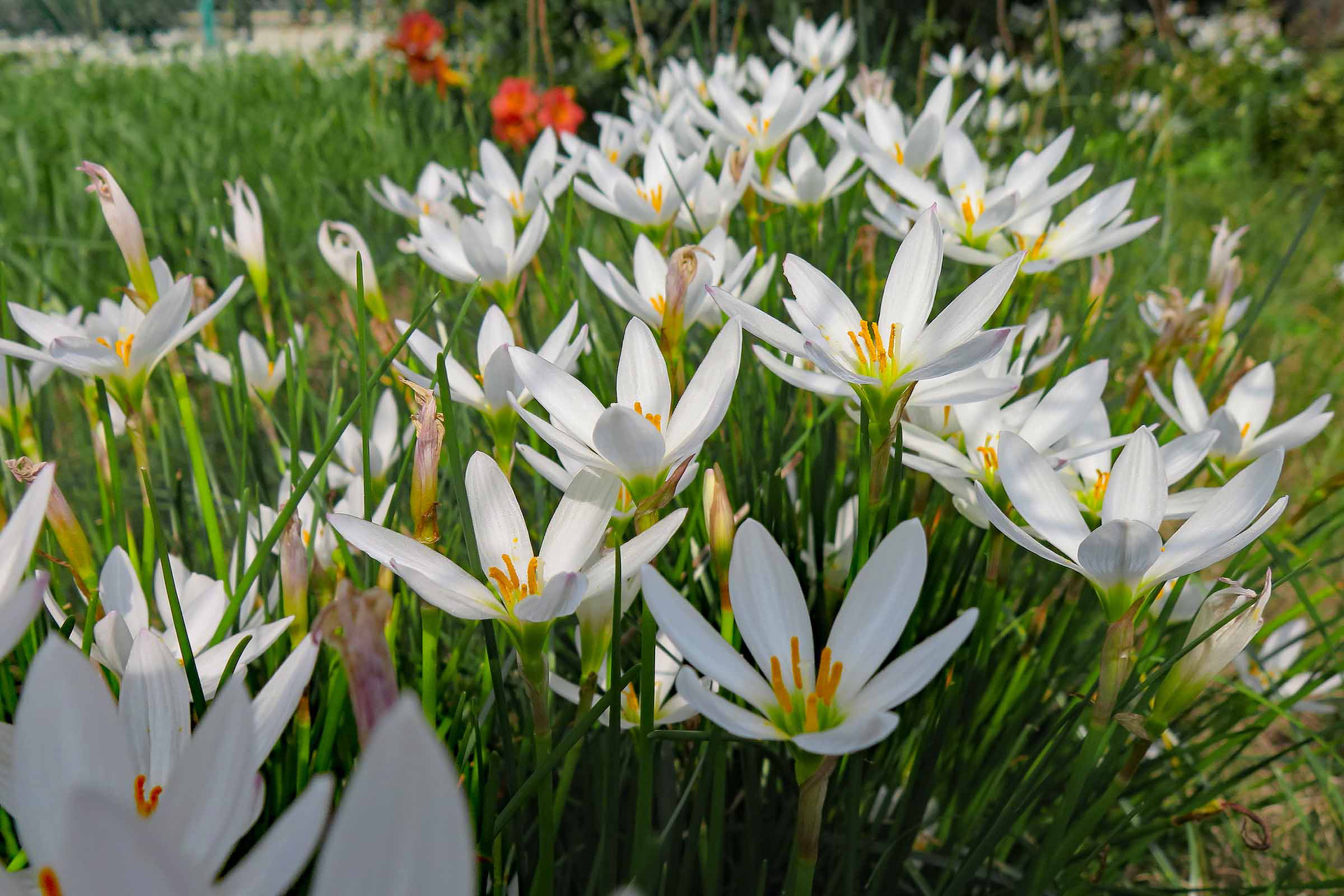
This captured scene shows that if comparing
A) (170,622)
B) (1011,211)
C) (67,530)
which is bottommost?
(170,622)

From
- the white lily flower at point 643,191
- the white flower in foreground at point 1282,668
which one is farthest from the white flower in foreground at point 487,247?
the white flower in foreground at point 1282,668

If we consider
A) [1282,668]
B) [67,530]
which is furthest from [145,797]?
[1282,668]

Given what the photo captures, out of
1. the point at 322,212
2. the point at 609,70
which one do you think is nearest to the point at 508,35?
the point at 609,70

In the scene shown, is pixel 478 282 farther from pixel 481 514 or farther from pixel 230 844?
pixel 230 844

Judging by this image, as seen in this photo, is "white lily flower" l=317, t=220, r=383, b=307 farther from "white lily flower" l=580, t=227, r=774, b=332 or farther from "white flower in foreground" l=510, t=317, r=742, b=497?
"white flower in foreground" l=510, t=317, r=742, b=497

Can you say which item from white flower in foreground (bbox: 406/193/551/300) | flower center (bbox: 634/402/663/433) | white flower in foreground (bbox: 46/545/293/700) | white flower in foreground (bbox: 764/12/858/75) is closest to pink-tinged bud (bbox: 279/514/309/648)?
white flower in foreground (bbox: 46/545/293/700)

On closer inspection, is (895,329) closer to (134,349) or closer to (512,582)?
(512,582)
